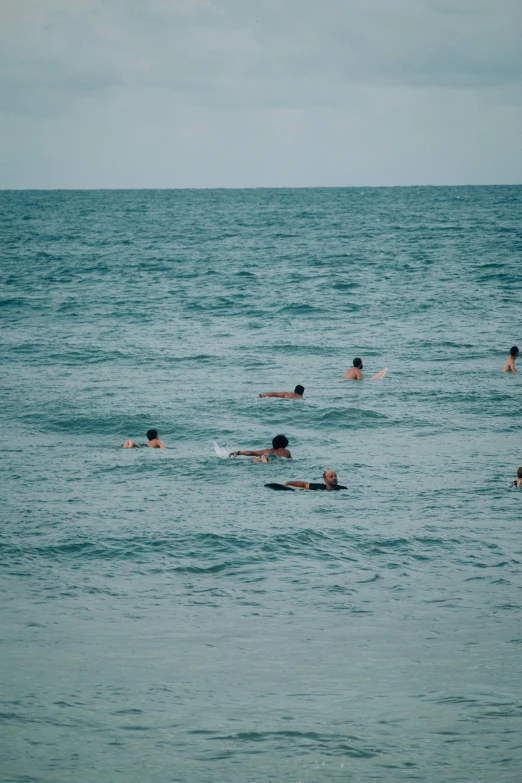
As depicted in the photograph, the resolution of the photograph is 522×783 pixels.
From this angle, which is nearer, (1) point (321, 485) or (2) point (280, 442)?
(1) point (321, 485)

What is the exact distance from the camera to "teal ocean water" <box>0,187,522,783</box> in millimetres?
8773

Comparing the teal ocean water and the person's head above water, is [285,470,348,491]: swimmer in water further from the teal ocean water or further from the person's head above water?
the teal ocean water

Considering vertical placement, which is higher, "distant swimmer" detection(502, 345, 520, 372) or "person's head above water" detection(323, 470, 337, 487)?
"distant swimmer" detection(502, 345, 520, 372)

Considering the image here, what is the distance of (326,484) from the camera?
16766mm

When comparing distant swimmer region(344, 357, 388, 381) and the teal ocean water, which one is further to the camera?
distant swimmer region(344, 357, 388, 381)

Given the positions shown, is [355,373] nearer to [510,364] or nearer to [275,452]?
[510,364]

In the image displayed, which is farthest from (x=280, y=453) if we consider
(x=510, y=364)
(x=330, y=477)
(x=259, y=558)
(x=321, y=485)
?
(x=510, y=364)

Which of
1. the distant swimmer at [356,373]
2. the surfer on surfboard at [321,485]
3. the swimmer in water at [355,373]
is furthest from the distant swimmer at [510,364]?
the surfer on surfboard at [321,485]

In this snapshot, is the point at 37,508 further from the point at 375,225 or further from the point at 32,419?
the point at 375,225

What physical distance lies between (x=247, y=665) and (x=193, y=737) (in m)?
1.51

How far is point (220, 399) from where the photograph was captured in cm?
2509

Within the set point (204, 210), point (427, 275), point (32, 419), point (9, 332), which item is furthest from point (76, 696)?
point (204, 210)

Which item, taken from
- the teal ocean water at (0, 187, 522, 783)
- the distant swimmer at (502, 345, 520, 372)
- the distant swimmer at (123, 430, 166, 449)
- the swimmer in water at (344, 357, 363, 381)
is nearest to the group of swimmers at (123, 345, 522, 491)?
the distant swimmer at (123, 430, 166, 449)

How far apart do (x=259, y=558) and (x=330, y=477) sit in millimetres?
3326
